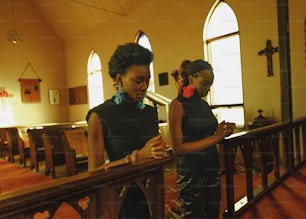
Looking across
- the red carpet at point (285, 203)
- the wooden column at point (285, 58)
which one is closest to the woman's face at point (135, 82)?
the red carpet at point (285, 203)

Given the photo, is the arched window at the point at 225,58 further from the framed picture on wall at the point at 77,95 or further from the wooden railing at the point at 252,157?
the framed picture on wall at the point at 77,95

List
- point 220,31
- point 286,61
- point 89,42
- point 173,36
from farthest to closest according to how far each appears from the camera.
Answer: point 89,42 < point 173,36 < point 220,31 < point 286,61

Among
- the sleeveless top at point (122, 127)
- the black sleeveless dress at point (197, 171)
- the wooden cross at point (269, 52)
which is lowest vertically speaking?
the black sleeveless dress at point (197, 171)

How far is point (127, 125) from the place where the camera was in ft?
3.87

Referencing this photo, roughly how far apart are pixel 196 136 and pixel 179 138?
0.12 meters

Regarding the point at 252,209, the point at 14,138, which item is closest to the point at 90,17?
the point at 14,138

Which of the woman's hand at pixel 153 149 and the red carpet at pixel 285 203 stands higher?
the woman's hand at pixel 153 149

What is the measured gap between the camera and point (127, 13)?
8062 millimetres

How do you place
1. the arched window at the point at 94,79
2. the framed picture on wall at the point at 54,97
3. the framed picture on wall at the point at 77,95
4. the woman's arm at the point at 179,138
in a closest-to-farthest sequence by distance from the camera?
the woman's arm at the point at 179,138 < the arched window at the point at 94,79 < the framed picture on wall at the point at 77,95 < the framed picture on wall at the point at 54,97

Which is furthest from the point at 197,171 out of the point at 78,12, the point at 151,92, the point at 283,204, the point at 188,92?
the point at 78,12

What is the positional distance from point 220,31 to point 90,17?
4.68 metres

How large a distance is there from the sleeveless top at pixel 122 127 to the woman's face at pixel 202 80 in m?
0.55

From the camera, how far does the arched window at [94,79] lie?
31.7ft

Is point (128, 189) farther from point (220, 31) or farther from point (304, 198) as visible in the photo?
point (220, 31)
